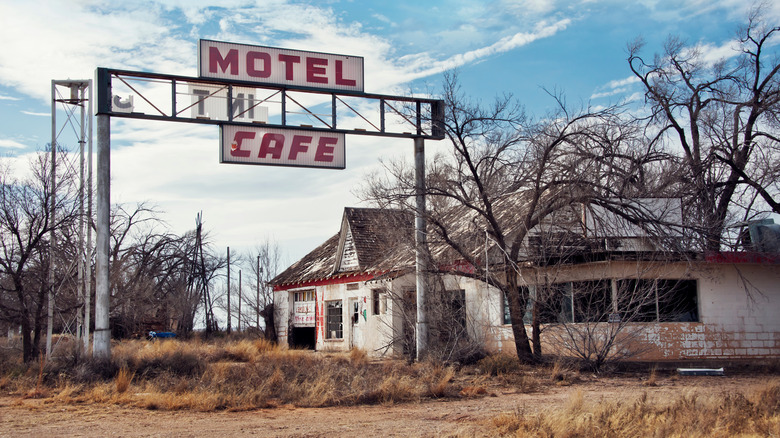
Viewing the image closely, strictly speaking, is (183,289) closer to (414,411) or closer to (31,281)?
(31,281)

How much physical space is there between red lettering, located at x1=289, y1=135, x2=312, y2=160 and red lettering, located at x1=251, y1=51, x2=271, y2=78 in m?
1.70

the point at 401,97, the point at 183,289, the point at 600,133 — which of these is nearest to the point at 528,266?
the point at 600,133

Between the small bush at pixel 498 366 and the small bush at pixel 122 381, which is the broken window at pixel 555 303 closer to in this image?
the small bush at pixel 498 366

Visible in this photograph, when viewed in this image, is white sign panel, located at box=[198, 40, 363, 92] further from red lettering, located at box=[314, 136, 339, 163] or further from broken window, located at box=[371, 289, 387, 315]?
broken window, located at box=[371, 289, 387, 315]

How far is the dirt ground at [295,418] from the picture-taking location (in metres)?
9.83

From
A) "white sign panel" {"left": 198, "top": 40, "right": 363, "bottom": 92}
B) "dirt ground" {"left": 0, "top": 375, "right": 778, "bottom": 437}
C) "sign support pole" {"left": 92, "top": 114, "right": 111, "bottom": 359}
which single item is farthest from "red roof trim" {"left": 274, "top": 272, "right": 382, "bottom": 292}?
"dirt ground" {"left": 0, "top": 375, "right": 778, "bottom": 437}

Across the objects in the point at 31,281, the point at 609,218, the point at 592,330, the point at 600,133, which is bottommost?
the point at 592,330

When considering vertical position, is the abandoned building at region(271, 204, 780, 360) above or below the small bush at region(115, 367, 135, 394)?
above

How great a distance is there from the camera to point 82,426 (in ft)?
33.6

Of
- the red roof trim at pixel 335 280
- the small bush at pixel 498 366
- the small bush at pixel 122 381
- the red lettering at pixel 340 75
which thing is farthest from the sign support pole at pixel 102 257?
the red roof trim at pixel 335 280

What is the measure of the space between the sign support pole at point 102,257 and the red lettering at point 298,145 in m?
4.18

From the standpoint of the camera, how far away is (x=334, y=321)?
2898 centimetres

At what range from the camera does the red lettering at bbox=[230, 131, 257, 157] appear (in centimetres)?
1634

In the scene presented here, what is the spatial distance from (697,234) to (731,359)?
406 centimetres
